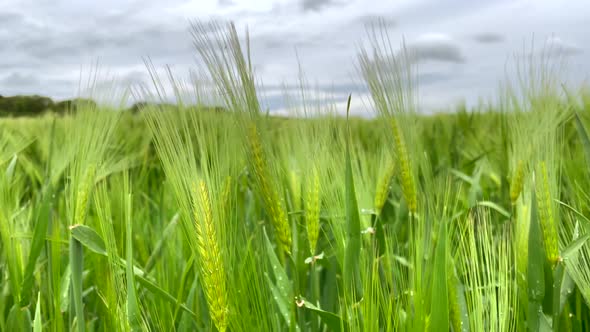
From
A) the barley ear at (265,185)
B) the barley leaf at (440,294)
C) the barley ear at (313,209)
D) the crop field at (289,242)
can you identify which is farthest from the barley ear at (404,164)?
the barley leaf at (440,294)

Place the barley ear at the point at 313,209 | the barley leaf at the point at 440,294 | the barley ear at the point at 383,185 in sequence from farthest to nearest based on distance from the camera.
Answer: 1. the barley ear at the point at 383,185
2. the barley ear at the point at 313,209
3. the barley leaf at the point at 440,294

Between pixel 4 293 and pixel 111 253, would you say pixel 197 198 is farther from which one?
pixel 4 293

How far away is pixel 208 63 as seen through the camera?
2.25 ft

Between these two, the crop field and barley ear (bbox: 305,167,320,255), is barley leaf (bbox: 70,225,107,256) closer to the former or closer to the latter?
the crop field

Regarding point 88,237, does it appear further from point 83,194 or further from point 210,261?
point 210,261

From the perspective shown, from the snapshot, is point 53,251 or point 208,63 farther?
point 53,251

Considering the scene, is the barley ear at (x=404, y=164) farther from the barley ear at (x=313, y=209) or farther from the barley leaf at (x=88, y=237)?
the barley leaf at (x=88, y=237)

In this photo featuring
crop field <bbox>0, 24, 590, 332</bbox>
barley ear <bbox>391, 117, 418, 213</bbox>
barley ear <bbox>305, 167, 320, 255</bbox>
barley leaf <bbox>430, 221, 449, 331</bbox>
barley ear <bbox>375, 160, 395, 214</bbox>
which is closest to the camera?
barley leaf <bbox>430, 221, 449, 331</bbox>

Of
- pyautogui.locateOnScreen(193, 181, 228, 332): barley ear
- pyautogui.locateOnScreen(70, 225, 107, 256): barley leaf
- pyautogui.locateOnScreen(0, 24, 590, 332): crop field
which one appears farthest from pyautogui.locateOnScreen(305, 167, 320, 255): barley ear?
pyautogui.locateOnScreen(70, 225, 107, 256): barley leaf

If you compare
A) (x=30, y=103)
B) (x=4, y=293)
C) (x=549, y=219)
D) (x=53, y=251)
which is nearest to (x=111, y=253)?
(x=53, y=251)

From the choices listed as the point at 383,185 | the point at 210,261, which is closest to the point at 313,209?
the point at 210,261

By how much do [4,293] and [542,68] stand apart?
3.78ft

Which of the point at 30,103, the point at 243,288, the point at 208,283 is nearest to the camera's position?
the point at 208,283

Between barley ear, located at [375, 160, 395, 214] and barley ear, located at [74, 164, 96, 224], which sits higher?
barley ear, located at [74, 164, 96, 224]
